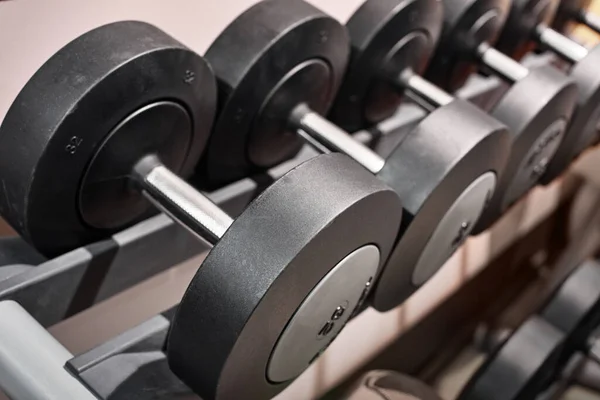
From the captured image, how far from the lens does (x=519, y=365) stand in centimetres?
111

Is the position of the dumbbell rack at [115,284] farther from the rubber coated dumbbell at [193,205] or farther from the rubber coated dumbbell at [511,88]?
the rubber coated dumbbell at [511,88]

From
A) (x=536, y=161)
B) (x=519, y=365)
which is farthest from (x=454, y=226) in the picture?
(x=519, y=365)

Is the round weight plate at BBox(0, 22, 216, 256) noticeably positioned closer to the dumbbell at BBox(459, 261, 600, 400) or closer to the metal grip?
the metal grip

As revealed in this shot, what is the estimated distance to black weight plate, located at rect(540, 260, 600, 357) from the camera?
1.20 m

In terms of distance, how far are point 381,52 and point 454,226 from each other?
24 centimetres

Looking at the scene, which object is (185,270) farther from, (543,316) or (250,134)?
(543,316)

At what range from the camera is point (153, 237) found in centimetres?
71

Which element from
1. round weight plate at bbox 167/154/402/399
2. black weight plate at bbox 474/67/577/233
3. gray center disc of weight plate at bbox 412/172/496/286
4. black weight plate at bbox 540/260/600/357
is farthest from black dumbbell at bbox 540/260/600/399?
round weight plate at bbox 167/154/402/399

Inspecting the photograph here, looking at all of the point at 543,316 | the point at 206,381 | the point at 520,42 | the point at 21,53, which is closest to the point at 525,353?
the point at 543,316

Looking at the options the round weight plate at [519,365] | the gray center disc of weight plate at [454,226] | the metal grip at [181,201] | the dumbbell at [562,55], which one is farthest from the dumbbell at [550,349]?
the metal grip at [181,201]

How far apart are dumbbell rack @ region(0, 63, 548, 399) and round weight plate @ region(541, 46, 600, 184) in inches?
17.6

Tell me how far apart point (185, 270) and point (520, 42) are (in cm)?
62

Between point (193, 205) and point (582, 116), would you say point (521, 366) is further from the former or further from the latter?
point (193, 205)

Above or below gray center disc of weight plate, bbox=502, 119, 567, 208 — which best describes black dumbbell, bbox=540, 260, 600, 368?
below
